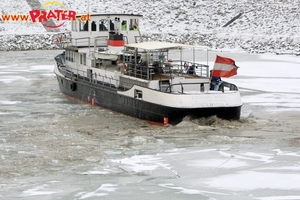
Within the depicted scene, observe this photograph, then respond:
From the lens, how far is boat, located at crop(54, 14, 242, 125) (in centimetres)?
2231

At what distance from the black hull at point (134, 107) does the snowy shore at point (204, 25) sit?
80.7 ft

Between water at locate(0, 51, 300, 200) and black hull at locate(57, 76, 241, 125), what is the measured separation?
305mm

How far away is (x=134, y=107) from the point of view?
80.6 ft

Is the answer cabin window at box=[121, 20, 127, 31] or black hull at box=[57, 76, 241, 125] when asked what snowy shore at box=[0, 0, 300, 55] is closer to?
cabin window at box=[121, 20, 127, 31]

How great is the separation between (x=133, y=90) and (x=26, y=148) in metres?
6.59

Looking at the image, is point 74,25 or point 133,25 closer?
point 133,25

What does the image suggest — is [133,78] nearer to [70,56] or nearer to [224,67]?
[224,67]

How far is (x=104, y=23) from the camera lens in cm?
3053

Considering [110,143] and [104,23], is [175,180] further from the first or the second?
[104,23]

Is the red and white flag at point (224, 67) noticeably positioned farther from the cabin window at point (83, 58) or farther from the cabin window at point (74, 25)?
the cabin window at point (74, 25)

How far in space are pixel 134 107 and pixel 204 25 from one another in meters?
42.9

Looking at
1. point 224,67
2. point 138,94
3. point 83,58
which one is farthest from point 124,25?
point 224,67

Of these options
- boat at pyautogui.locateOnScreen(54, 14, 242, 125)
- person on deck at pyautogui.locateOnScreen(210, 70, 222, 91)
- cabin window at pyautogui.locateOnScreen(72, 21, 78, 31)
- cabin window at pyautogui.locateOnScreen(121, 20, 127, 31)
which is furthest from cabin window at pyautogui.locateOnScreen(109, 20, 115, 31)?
person on deck at pyautogui.locateOnScreen(210, 70, 222, 91)

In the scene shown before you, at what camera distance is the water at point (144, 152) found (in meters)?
14.3
